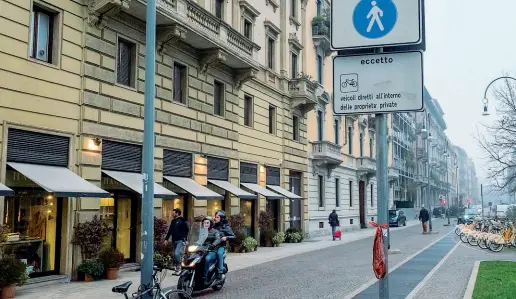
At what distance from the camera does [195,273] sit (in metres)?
12.1

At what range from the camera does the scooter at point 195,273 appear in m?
11.7

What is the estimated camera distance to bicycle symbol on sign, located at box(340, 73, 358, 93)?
3934 millimetres

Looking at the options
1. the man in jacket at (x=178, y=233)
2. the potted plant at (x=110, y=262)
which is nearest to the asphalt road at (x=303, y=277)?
the man in jacket at (x=178, y=233)

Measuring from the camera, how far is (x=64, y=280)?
46.4ft

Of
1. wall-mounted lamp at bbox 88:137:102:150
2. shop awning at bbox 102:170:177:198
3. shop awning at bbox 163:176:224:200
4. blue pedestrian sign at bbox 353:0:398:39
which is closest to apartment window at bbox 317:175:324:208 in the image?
shop awning at bbox 163:176:224:200

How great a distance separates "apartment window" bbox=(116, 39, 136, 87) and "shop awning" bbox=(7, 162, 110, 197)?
13.3 ft

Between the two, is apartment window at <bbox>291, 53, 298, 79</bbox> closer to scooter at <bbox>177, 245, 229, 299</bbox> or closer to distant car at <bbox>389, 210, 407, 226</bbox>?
scooter at <bbox>177, 245, 229, 299</bbox>

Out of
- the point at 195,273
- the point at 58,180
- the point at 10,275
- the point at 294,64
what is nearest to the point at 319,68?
the point at 294,64

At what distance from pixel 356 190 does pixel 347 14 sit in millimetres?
42751

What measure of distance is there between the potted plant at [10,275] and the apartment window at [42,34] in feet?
17.5

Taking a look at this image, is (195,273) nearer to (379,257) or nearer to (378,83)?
(379,257)

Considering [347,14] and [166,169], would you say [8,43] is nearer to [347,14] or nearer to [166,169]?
[166,169]

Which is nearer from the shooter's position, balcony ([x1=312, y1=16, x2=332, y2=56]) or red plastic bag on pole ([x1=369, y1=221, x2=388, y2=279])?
red plastic bag on pole ([x1=369, y1=221, x2=388, y2=279])

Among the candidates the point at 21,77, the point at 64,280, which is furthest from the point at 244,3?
the point at 64,280
